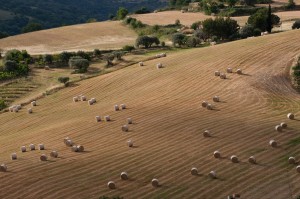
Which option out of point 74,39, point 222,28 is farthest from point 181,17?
point 222,28

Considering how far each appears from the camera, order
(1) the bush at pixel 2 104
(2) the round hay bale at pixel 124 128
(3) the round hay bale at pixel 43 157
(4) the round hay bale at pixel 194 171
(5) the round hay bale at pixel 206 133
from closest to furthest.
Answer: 1. (4) the round hay bale at pixel 194 171
2. (3) the round hay bale at pixel 43 157
3. (5) the round hay bale at pixel 206 133
4. (2) the round hay bale at pixel 124 128
5. (1) the bush at pixel 2 104

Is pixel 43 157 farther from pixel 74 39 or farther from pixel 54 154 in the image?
pixel 74 39

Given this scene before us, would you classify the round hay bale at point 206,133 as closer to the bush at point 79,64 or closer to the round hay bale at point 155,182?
the round hay bale at point 155,182

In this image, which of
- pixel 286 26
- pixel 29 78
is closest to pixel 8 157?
pixel 29 78

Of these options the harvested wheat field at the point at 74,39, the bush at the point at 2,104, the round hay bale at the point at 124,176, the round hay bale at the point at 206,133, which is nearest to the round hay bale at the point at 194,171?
the round hay bale at the point at 124,176

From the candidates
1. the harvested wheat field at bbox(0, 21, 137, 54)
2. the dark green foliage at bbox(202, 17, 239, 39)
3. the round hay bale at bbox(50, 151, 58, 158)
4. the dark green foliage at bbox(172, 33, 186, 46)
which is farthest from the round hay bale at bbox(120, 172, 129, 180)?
the harvested wheat field at bbox(0, 21, 137, 54)

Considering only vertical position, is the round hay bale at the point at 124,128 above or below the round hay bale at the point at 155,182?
above


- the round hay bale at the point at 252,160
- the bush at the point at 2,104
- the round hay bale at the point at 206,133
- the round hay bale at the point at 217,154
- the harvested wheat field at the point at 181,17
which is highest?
the harvested wheat field at the point at 181,17
